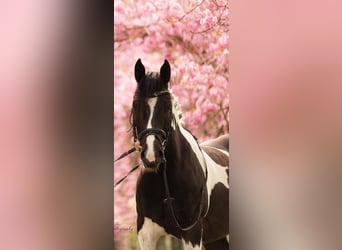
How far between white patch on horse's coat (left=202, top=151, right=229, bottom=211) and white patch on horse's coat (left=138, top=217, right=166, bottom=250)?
0.75ft

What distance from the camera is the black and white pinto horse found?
1.11 metres

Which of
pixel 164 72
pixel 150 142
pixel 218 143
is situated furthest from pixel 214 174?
pixel 164 72

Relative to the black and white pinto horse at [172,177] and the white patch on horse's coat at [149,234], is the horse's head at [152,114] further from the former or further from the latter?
the white patch on horse's coat at [149,234]

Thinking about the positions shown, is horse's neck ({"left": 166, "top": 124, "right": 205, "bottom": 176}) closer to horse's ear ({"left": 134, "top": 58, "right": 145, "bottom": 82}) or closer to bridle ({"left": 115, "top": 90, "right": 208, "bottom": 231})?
bridle ({"left": 115, "top": 90, "right": 208, "bottom": 231})

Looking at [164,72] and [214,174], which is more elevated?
[164,72]

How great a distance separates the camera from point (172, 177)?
1.14 m

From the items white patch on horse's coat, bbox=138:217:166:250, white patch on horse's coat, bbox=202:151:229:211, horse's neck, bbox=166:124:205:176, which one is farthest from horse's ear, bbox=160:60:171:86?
white patch on horse's coat, bbox=138:217:166:250

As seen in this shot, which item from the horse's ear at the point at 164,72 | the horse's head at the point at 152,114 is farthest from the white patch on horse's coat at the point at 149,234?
the horse's ear at the point at 164,72

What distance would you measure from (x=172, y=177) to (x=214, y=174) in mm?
157

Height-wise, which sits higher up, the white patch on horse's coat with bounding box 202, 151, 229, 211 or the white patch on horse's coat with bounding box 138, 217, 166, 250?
the white patch on horse's coat with bounding box 202, 151, 229, 211
